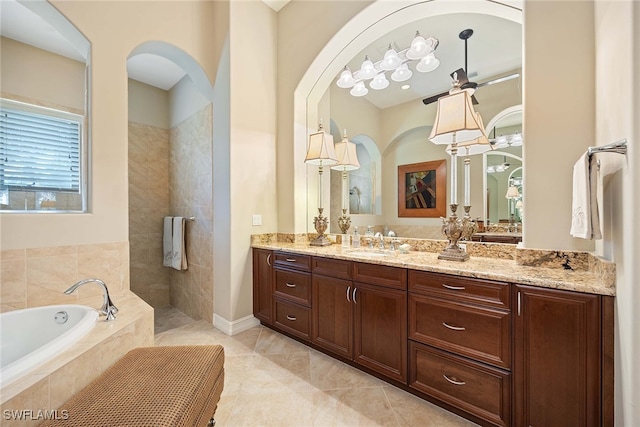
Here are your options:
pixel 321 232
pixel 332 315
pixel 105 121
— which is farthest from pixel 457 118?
pixel 105 121

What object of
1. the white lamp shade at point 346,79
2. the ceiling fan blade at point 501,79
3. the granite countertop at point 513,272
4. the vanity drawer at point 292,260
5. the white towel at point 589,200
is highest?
the white lamp shade at point 346,79

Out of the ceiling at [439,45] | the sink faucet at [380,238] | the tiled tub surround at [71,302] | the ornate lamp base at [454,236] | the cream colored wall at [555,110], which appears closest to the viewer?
the tiled tub surround at [71,302]

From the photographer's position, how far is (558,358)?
47.6 inches

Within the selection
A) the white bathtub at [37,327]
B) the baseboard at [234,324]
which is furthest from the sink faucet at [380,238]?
the white bathtub at [37,327]

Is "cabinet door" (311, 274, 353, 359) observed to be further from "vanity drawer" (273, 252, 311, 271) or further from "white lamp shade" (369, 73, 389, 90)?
"white lamp shade" (369, 73, 389, 90)

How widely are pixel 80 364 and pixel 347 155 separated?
2527mm

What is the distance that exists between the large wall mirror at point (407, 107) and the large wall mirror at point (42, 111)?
2.15 m

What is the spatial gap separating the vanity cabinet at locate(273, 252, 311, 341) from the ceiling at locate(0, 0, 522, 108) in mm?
1836

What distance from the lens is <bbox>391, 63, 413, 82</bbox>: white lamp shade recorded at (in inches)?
96.8

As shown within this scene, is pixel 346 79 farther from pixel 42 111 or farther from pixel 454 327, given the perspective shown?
pixel 42 111

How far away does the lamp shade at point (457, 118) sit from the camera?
170 cm

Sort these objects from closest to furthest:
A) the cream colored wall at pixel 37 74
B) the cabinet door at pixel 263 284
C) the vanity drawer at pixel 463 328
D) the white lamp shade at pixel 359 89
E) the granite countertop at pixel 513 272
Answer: the granite countertop at pixel 513 272 < the vanity drawer at pixel 463 328 < the cream colored wall at pixel 37 74 < the cabinet door at pixel 263 284 < the white lamp shade at pixel 359 89

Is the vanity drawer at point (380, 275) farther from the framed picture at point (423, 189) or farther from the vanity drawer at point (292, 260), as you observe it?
the framed picture at point (423, 189)

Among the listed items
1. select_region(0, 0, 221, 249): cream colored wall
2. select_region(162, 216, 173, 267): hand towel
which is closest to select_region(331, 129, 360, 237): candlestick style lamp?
select_region(0, 0, 221, 249): cream colored wall
